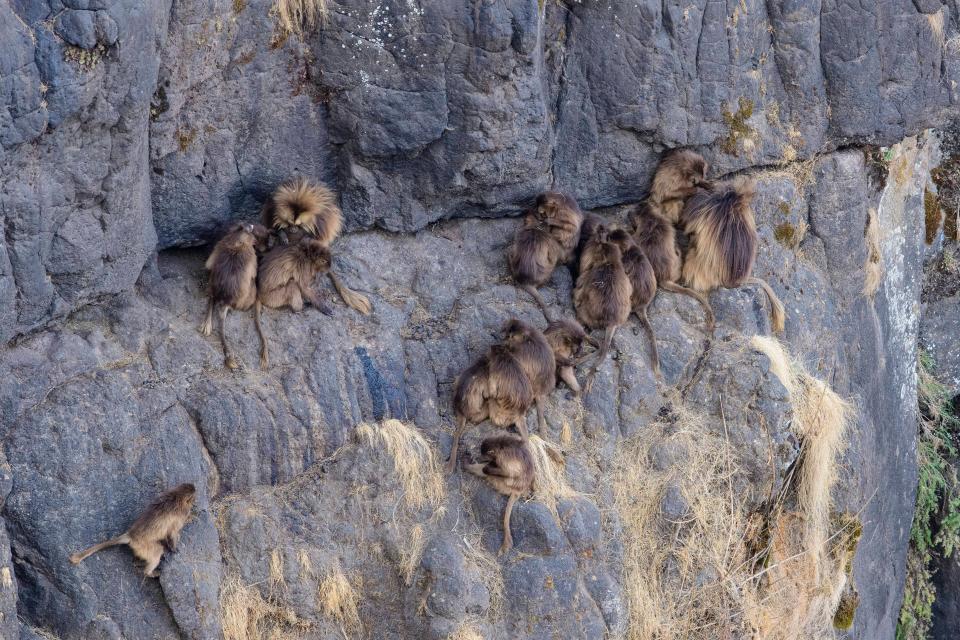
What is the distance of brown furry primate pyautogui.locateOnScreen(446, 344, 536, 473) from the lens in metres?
8.81

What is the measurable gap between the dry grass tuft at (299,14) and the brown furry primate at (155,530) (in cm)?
350

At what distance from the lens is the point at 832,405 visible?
9.96 meters

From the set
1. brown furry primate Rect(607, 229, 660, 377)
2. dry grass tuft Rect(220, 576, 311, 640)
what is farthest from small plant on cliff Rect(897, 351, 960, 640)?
dry grass tuft Rect(220, 576, 311, 640)

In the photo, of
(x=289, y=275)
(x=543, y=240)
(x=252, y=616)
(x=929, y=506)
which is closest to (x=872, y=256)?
(x=929, y=506)

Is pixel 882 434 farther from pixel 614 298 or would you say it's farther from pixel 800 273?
pixel 614 298

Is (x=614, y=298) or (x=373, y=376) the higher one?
(x=614, y=298)

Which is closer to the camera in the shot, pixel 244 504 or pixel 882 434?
pixel 244 504

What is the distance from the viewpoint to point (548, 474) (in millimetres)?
9000

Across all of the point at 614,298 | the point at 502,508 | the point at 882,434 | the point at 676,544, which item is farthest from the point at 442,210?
the point at 882,434

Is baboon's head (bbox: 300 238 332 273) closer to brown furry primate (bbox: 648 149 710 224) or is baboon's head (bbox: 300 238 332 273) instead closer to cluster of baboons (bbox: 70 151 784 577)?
cluster of baboons (bbox: 70 151 784 577)

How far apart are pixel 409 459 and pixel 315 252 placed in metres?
1.67

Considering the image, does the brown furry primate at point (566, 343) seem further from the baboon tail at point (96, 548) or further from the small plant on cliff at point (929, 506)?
the small plant on cliff at point (929, 506)

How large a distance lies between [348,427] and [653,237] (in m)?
3.04

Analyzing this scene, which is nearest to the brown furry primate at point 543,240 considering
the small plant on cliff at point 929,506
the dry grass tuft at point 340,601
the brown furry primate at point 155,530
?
the dry grass tuft at point 340,601
